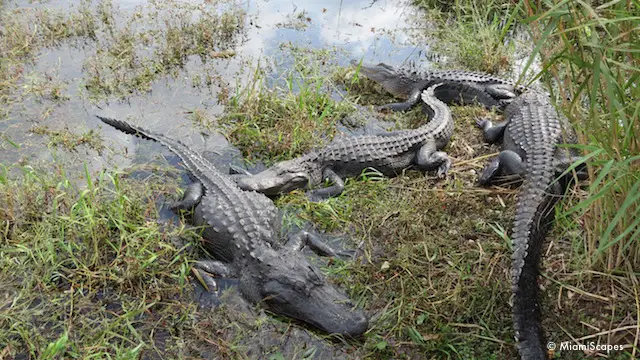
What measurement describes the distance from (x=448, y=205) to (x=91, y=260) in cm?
293

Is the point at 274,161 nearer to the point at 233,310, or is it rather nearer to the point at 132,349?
the point at 233,310

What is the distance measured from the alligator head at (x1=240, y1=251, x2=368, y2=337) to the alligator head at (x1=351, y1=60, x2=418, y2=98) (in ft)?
11.2

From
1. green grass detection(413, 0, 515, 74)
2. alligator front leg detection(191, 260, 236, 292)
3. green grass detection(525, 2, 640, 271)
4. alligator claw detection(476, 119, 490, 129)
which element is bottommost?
alligator front leg detection(191, 260, 236, 292)

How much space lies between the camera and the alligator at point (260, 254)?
11.8ft

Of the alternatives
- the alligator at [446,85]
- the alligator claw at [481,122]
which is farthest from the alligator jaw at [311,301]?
the alligator at [446,85]

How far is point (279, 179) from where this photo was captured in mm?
4777

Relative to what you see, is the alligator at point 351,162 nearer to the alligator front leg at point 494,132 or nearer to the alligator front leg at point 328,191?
the alligator front leg at point 328,191

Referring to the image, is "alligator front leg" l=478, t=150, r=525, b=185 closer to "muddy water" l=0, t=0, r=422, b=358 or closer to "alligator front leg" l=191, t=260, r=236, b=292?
"muddy water" l=0, t=0, r=422, b=358

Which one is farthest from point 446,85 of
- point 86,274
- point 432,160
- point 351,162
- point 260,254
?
point 86,274

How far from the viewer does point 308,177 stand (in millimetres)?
4953

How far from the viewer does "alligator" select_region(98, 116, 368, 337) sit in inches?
141

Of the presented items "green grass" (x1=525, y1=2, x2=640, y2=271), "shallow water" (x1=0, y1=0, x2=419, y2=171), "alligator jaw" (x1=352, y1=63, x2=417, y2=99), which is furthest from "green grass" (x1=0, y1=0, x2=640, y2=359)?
"alligator jaw" (x1=352, y1=63, x2=417, y2=99)

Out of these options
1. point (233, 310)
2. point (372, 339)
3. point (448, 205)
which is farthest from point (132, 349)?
point (448, 205)

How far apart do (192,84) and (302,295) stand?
12.1 ft
